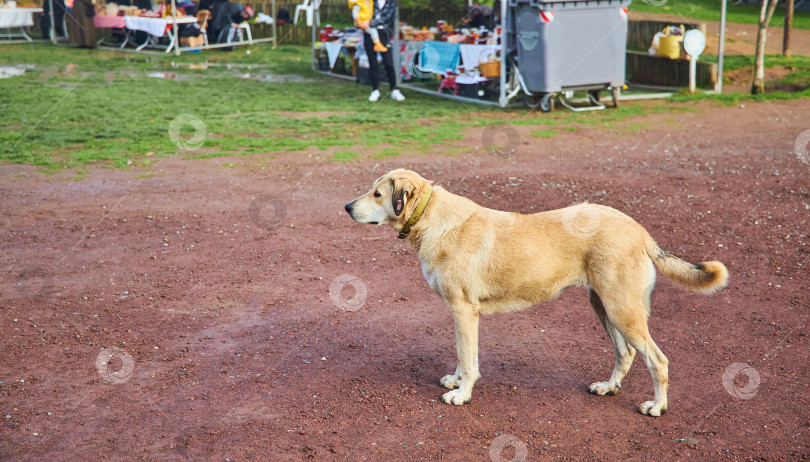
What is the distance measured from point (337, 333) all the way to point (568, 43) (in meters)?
10.5

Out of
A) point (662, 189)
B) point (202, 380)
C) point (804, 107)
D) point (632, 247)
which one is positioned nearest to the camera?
point (632, 247)

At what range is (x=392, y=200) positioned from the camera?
511cm

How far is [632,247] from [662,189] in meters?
5.90

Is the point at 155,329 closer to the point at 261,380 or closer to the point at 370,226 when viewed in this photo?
the point at 261,380

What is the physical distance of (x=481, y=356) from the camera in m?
6.02

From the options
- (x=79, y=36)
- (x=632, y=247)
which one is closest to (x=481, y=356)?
(x=632, y=247)

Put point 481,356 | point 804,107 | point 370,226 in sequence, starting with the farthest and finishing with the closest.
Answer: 1. point 804,107
2. point 370,226
3. point 481,356

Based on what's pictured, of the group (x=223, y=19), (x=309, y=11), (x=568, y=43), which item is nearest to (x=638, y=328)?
(x=568, y=43)

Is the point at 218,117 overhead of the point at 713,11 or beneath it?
beneath

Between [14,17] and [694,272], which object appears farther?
[14,17]

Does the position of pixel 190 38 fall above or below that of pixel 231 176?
above
